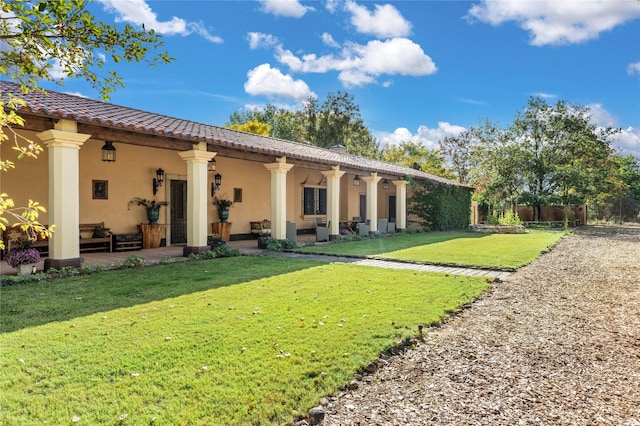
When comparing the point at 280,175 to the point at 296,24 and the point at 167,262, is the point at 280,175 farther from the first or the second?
the point at 296,24

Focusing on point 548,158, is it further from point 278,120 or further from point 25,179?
point 25,179

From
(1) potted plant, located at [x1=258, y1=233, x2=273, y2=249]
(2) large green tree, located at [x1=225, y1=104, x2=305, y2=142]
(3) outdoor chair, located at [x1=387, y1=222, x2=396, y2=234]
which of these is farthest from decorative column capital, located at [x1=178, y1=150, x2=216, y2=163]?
(2) large green tree, located at [x1=225, y1=104, x2=305, y2=142]

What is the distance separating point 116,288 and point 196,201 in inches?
161

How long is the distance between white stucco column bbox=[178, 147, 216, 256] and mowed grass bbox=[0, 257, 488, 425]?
301 cm

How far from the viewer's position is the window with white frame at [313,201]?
17641 millimetres

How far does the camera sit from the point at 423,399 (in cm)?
289

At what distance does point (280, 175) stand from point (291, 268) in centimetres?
473

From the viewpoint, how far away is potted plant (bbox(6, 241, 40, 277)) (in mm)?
6801

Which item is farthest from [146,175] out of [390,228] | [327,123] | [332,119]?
[332,119]

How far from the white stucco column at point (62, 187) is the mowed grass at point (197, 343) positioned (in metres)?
Answer: 1.09

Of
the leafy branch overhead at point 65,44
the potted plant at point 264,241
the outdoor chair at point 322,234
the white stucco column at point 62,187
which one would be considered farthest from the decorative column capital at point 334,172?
the leafy branch overhead at point 65,44

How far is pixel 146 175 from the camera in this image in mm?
11773

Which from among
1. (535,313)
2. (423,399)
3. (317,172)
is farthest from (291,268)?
(317,172)

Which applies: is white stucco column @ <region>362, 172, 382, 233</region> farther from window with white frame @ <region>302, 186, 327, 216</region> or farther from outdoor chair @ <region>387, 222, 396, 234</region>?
window with white frame @ <region>302, 186, 327, 216</region>
